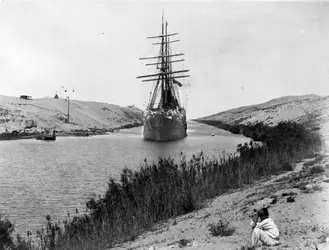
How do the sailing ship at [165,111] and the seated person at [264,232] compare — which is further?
the sailing ship at [165,111]

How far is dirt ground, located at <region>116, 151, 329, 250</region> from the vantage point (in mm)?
8555

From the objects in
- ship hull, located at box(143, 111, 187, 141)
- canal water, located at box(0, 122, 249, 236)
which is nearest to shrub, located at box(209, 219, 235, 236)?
canal water, located at box(0, 122, 249, 236)

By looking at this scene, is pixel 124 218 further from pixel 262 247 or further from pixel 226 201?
pixel 262 247

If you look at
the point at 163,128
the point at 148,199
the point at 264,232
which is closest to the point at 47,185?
the point at 148,199

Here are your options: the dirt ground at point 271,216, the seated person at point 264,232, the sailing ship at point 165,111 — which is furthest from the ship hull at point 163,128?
the seated person at point 264,232

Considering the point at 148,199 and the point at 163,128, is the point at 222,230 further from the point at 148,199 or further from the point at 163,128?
the point at 163,128

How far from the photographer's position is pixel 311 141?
78.7 feet

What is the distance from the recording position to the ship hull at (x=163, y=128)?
65188 millimetres

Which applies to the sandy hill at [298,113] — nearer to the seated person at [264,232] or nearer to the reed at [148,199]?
Result: the reed at [148,199]

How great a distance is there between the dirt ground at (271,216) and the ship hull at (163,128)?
51.0 meters

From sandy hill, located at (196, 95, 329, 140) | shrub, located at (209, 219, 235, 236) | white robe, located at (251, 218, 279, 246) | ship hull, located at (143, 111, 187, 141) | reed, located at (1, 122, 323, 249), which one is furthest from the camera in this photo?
ship hull, located at (143, 111, 187, 141)

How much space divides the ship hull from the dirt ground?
2010 inches

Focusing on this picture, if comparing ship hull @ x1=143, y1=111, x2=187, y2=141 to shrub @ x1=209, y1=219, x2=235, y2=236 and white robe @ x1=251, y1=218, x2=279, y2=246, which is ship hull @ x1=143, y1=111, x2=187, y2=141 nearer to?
shrub @ x1=209, y1=219, x2=235, y2=236

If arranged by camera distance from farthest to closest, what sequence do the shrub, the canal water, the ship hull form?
1. the ship hull
2. the canal water
3. the shrub
